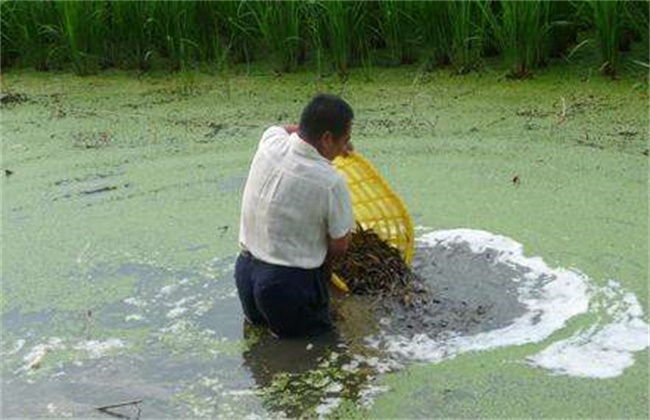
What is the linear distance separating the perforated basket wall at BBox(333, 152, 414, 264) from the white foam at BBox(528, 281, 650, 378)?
2.20ft

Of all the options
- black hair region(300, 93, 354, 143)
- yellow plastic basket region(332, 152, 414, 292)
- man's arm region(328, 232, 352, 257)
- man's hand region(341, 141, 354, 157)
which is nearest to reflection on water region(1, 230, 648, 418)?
yellow plastic basket region(332, 152, 414, 292)

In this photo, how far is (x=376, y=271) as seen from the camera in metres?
3.68

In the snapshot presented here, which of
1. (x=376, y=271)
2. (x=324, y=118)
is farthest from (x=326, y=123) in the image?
(x=376, y=271)

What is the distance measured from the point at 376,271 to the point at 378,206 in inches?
12.5

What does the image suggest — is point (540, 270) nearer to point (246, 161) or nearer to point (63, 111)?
point (246, 161)

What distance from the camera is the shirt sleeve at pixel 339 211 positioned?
126 inches

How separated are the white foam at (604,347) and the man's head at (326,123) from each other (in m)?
0.81

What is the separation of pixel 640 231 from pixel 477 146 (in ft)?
3.42

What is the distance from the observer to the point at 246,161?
488 centimetres

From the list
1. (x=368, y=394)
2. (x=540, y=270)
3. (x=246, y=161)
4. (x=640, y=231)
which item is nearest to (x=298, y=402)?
(x=368, y=394)

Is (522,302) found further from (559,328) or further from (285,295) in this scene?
(285,295)

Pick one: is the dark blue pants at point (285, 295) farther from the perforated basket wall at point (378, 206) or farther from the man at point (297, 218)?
the perforated basket wall at point (378, 206)

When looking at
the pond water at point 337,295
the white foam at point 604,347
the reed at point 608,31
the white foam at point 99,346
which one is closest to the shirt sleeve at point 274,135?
the pond water at point 337,295

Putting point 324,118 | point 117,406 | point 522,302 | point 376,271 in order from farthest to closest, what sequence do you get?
point 376,271
point 522,302
point 324,118
point 117,406
